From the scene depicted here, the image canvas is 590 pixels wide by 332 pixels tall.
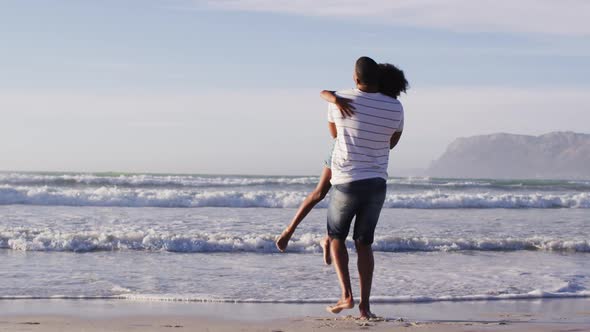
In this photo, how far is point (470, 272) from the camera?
29.4 feet

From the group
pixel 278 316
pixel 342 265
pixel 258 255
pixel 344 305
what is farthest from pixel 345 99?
pixel 258 255

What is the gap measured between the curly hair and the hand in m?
0.27

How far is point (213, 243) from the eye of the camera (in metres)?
10.7

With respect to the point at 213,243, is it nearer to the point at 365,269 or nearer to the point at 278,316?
the point at 278,316

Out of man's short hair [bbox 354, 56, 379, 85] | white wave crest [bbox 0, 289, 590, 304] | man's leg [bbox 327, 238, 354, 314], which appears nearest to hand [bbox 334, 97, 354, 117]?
man's short hair [bbox 354, 56, 379, 85]

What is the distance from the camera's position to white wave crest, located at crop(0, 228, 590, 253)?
10495 mm

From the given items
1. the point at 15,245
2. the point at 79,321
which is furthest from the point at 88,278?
the point at 15,245

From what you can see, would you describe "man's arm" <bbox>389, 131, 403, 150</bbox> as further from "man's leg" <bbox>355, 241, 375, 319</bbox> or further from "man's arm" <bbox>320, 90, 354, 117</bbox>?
"man's leg" <bbox>355, 241, 375, 319</bbox>

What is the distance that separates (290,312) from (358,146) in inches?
75.2

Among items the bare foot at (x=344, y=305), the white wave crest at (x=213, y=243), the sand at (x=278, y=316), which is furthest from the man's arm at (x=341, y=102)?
the white wave crest at (x=213, y=243)

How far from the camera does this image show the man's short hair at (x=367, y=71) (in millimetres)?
5168

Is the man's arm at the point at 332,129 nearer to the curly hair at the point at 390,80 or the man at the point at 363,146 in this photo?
the man at the point at 363,146

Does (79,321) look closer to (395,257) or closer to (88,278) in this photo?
(88,278)

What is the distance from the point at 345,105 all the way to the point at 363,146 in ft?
0.97
